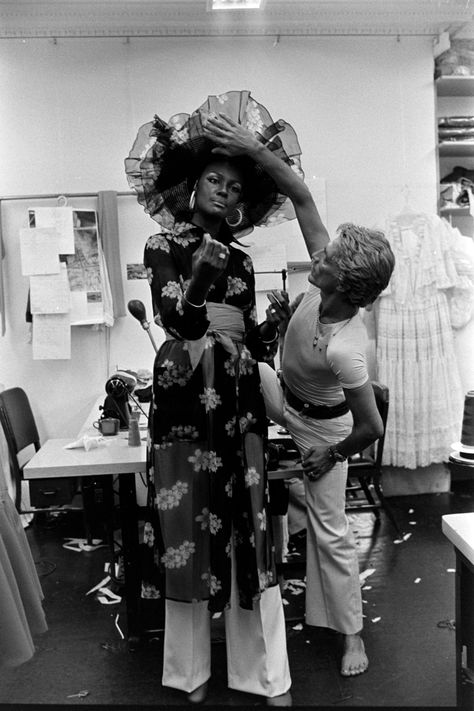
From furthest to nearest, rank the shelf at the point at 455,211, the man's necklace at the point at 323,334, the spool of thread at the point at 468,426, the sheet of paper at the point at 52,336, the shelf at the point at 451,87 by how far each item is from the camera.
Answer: the sheet of paper at the point at 52,336 → the shelf at the point at 455,211 → the shelf at the point at 451,87 → the man's necklace at the point at 323,334 → the spool of thread at the point at 468,426

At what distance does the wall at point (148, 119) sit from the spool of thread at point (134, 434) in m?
0.92

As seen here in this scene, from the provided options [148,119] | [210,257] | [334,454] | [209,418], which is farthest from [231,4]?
[148,119]

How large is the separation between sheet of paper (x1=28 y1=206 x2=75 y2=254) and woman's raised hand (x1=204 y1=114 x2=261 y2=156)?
155 cm

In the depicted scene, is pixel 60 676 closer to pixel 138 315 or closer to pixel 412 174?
pixel 138 315

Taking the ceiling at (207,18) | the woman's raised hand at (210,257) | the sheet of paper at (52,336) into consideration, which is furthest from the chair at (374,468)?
the woman's raised hand at (210,257)

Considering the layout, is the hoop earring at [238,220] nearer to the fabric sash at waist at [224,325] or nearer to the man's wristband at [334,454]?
the fabric sash at waist at [224,325]

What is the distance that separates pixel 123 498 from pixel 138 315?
520 millimetres

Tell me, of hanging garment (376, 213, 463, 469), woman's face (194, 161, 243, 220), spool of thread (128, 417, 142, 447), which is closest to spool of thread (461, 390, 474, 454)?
woman's face (194, 161, 243, 220)

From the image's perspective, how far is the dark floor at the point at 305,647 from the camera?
1.37 m

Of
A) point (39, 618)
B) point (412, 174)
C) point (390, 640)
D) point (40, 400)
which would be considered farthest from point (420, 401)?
point (39, 618)

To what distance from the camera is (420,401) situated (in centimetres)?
258

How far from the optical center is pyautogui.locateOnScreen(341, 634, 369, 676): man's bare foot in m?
1.46

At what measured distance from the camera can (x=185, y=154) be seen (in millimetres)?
1286

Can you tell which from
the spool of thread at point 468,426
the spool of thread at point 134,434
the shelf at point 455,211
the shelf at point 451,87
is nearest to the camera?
the spool of thread at point 468,426
